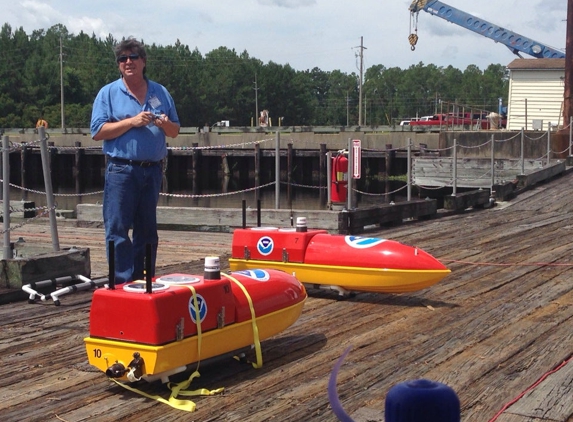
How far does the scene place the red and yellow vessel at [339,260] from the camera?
6.42 metres

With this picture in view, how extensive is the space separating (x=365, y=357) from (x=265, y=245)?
6.45ft

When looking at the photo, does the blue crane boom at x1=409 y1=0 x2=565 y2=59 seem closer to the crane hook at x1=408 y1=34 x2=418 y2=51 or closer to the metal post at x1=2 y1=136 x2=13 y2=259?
the crane hook at x1=408 y1=34 x2=418 y2=51

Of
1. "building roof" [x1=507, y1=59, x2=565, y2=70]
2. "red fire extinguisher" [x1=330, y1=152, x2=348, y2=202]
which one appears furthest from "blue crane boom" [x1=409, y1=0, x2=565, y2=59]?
"red fire extinguisher" [x1=330, y1=152, x2=348, y2=202]

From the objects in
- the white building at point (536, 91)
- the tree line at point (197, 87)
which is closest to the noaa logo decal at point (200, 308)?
the white building at point (536, 91)

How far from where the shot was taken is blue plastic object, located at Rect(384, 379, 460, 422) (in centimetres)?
174

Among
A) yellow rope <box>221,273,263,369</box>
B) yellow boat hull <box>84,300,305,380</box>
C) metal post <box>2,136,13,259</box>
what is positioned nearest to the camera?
yellow boat hull <box>84,300,305,380</box>

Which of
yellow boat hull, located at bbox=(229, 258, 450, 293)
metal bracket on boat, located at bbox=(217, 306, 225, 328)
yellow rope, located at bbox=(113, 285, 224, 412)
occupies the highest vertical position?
metal bracket on boat, located at bbox=(217, 306, 225, 328)

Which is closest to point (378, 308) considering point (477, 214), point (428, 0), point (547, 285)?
point (547, 285)

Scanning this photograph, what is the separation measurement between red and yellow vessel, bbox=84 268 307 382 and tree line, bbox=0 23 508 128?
72.7m

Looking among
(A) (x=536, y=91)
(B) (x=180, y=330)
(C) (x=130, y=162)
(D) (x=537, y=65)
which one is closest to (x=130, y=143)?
(C) (x=130, y=162)

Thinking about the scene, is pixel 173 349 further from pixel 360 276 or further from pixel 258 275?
pixel 360 276

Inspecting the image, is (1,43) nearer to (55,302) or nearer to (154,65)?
(154,65)

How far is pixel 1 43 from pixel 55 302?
352 feet

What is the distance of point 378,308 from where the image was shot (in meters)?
6.50
